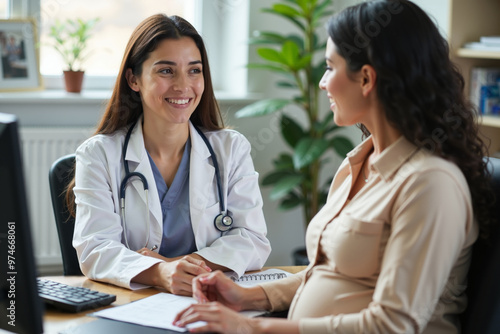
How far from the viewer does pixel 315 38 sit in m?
3.43

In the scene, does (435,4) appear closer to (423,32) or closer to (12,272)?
(423,32)

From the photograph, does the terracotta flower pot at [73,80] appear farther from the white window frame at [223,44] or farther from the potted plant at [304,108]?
the potted plant at [304,108]

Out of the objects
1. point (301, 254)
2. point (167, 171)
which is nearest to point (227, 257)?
point (167, 171)

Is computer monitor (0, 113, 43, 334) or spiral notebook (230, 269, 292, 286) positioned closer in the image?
computer monitor (0, 113, 43, 334)

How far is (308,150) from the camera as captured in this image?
3.19 meters

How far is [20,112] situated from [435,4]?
208 centimetres

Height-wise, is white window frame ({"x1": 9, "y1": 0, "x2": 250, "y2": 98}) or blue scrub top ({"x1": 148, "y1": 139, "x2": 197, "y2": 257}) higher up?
white window frame ({"x1": 9, "y1": 0, "x2": 250, "y2": 98})

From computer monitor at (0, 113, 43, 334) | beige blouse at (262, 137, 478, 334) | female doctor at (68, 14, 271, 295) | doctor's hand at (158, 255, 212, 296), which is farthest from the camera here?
female doctor at (68, 14, 271, 295)

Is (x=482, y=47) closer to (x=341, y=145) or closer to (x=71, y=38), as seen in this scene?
(x=341, y=145)

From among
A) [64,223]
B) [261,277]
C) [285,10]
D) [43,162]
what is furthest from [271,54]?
[261,277]

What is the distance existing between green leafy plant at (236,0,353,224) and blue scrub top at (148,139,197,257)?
122 cm

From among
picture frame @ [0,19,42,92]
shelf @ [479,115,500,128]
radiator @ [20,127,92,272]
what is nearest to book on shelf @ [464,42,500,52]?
shelf @ [479,115,500,128]

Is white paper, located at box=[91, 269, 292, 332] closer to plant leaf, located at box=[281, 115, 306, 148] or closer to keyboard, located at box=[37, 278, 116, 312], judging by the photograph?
keyboard, located at box=[37, 278, 116, 312]

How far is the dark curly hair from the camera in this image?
1232 millimetres
